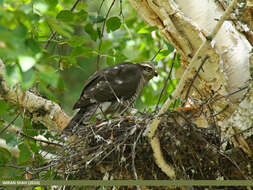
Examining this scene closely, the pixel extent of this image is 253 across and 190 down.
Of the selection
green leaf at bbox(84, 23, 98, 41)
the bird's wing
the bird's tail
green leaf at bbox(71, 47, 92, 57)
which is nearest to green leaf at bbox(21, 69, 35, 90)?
the bird's tail

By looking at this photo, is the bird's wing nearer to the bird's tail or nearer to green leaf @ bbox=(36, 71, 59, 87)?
the bird's tail

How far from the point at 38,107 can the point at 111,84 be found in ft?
3.65

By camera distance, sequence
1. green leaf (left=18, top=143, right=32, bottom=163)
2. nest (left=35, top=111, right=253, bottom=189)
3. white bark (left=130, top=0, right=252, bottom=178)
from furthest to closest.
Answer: green leaf (left=18, top=143, right=32, bottom=163), white bark (left=130, top=0, right=252, bottom=178), nest (left=35, top=111, right=253, bottom=189)

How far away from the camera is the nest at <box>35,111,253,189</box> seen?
112 inches

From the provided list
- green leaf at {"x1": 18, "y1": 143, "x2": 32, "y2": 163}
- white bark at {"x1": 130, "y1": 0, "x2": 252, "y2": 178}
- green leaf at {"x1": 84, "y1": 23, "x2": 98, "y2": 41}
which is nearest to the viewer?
white bark at {"x1": 130, "y1": 0, "x2": 252, "y2": 178}

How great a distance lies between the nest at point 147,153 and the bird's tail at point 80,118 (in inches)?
17.1

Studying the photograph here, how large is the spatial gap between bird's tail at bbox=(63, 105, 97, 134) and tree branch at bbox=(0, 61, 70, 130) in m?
0.12

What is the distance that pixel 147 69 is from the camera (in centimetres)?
532

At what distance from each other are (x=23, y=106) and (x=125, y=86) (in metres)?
1.40

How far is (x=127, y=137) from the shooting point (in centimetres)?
303

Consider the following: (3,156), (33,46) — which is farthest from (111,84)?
(33,46)

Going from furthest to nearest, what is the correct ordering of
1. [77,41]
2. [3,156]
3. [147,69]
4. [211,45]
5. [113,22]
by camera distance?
[147,69] < [113,22] < [77,41] < [3,156] < [211,45]

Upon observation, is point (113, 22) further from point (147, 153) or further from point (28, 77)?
point (28, 77)

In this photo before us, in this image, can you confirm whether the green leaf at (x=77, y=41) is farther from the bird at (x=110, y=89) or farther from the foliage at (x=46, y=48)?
the bird at (x=110, y=89)
